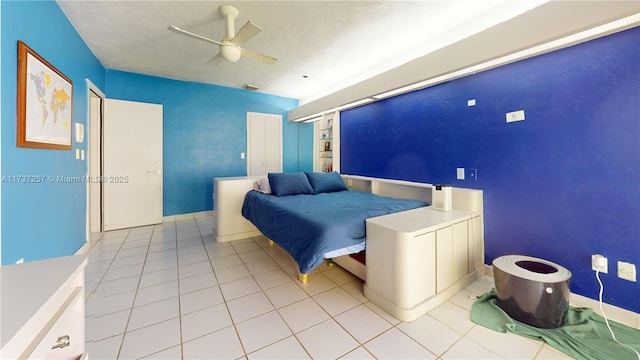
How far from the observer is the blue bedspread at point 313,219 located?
1.93m

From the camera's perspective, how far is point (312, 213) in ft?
7.61

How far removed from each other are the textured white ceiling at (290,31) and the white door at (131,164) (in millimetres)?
773

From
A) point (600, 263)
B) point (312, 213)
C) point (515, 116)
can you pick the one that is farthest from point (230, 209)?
point (600, 263)

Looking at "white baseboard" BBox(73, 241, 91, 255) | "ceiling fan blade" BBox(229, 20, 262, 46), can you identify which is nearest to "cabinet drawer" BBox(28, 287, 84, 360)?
"ceiling fan blade" BBox(229, 20, 262, 46)

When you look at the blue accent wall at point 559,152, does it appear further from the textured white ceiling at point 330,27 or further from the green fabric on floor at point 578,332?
the textured white ceiling at point 330,27

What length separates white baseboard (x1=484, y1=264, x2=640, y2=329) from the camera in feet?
5.49

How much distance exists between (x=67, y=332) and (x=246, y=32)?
7.98 feet

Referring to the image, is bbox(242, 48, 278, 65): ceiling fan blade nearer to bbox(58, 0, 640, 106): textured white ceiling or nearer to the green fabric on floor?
bbox(58, 0, 640, 106): textured white ceiling

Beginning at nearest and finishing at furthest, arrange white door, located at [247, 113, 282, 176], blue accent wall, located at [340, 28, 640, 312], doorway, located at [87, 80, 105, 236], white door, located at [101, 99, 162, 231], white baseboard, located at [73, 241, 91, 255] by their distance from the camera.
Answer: blue accent wall, located at [340, 28, 640, 312] < white baseboard, located at [73, 241, 91, 255] < doorway, located at [87, 80, 105, 236] < white door, located at [101, 99, 162, 231] < white door, located at [247, 113, 282, 176]

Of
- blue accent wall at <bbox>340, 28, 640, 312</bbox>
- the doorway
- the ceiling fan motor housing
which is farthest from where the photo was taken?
the doorway

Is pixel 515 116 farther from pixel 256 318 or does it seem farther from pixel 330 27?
pixel 256 318

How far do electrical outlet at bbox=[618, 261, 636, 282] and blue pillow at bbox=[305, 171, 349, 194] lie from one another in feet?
9.06

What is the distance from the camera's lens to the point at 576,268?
6.31 ft

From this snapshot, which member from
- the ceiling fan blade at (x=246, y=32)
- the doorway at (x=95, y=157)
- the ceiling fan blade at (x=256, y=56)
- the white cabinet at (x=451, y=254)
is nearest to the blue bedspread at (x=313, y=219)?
the white cabinet at (x=451, y=254)
